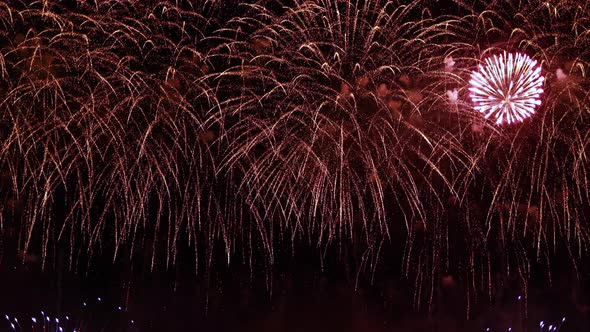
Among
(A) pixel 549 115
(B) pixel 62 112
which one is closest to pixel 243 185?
(B) pixel 62 112

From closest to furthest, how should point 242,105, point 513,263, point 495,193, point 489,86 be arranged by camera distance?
point 489,86
point 242,105
point 495,193
point 513,263

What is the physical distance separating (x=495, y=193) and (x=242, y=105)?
3755mm

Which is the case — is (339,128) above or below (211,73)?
below

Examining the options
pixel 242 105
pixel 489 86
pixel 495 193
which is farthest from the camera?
pixel 495 193

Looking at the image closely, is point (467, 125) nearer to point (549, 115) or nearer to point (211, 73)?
point (549, 115)

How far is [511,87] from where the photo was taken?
8305mm

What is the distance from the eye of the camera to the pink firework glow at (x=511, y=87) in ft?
27.3

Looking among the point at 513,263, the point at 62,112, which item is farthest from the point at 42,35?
the point at 513,263

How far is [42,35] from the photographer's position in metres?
8.82

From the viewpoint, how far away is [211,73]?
9.20 meters

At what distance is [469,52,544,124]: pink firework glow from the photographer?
8.32 meters

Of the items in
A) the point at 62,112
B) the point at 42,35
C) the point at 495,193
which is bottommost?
the point at 495,193

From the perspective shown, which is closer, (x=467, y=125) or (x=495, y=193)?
(x=467, y=125)

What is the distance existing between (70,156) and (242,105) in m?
2.46
